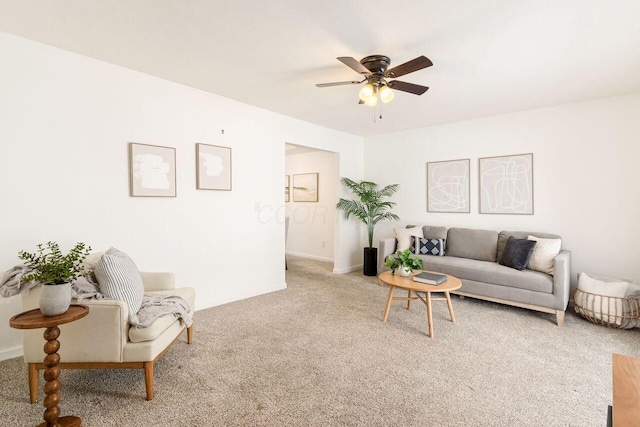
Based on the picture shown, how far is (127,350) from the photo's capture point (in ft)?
6.30

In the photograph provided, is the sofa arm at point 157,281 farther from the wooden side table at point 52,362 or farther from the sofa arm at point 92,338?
the wooden side table at point 52,362

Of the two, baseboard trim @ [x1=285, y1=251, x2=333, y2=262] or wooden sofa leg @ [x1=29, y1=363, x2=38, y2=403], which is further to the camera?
baseboard trim @ [x1=285, y1=251, x2=333, y2=262]

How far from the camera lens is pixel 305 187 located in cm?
696

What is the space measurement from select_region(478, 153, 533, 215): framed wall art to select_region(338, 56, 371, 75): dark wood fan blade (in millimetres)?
2820

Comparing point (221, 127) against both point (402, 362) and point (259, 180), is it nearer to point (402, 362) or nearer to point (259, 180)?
point (259, 180)

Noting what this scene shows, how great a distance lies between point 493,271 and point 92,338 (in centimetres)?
390

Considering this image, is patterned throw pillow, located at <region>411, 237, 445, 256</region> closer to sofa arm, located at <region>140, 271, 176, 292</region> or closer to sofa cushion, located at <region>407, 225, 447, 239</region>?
sofa cushion, located at <region>407, 225, 447, 239</region>

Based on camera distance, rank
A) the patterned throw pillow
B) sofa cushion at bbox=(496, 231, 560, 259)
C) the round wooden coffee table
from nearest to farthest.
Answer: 1. the round wooden coffee table
2. sofa cushion at bbox=(496, 231, 560, 259)
3. the patterned throw pillow

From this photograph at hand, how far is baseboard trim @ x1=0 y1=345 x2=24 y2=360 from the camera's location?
2402mm

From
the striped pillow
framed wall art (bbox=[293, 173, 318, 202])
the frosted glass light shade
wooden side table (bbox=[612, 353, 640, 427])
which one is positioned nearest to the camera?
wooden side table (bbox=[612, 353, 640, 427])

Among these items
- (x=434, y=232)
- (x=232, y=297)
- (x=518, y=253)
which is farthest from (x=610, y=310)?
(x=232, y=297)

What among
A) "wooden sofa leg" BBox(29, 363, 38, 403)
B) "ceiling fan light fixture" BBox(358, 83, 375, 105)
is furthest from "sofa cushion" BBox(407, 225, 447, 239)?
"wooden sofa leg" BBox(29, 363, 38, 403)

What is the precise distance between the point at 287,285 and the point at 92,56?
3496 millimetres

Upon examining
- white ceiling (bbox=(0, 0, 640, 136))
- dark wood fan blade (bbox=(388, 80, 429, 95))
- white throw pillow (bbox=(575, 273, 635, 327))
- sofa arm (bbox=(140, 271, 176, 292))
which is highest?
white ceiling (bbox=(0, 0, 640, 136))
